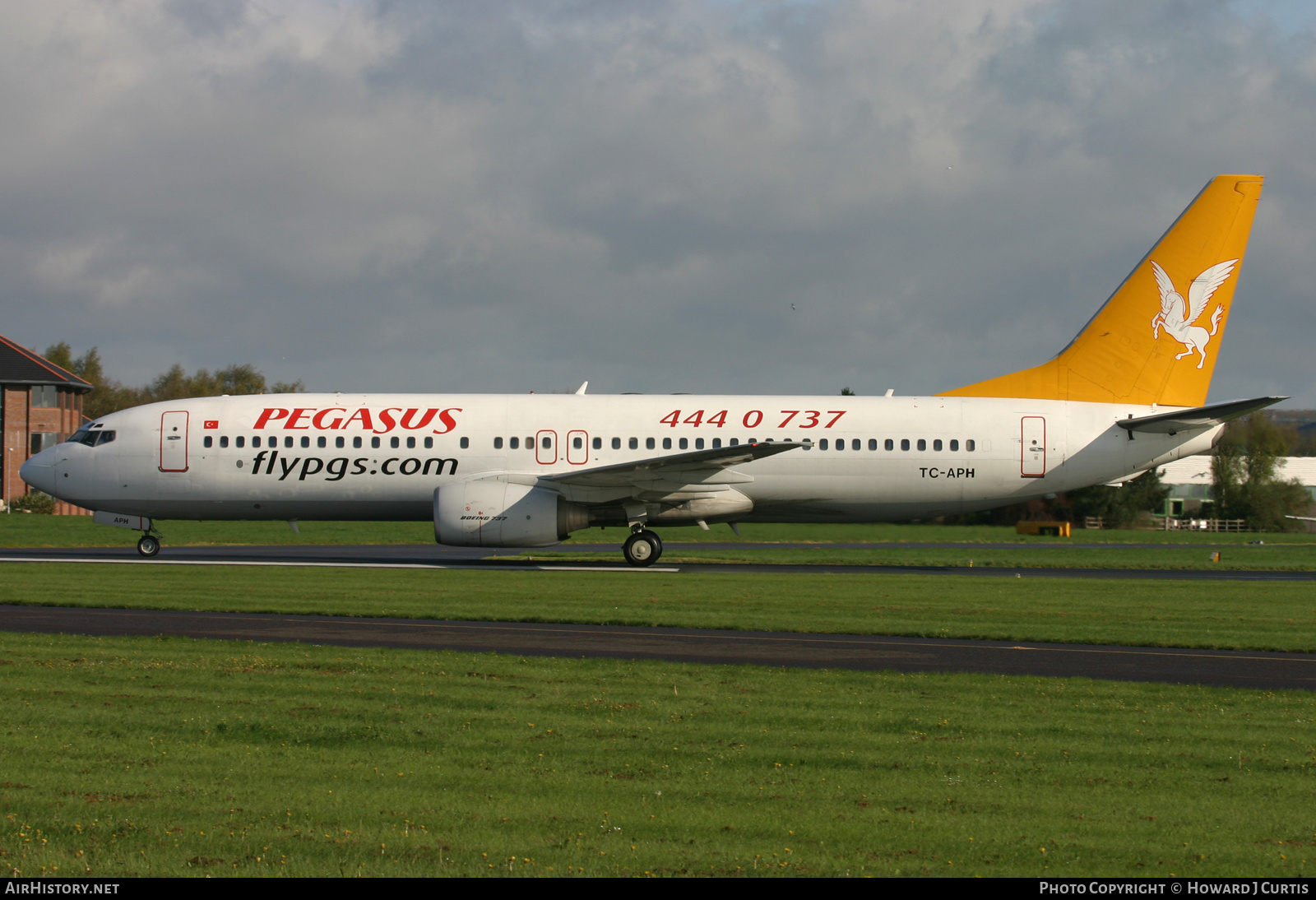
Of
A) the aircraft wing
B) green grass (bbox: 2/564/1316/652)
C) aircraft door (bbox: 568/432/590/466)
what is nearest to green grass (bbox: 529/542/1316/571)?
the aircraft wing

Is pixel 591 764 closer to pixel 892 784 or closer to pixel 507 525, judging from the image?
pixel 892 784

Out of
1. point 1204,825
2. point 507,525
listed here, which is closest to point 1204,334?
point 507,525

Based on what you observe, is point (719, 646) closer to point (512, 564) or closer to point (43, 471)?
point (512, 564)

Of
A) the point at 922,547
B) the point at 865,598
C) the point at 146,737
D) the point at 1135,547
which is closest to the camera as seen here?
the point at 146,737

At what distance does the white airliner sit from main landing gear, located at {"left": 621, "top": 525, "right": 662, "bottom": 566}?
4 cm

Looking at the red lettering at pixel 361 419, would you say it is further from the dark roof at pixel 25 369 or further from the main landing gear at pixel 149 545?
the dark roof at pixel 25 369

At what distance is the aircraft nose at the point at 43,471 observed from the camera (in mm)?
29497

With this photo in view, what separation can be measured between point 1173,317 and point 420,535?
28.4 m

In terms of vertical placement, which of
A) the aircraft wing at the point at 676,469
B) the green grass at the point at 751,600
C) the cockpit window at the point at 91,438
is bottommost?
the green grass at the point at 751,600

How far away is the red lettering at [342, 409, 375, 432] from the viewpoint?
28750 millimetres

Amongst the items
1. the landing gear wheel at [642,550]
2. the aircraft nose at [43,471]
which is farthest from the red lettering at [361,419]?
the aircraft nose at [43,471]

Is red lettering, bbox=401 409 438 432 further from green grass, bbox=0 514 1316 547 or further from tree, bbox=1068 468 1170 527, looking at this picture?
tree, bbox=1068 468 1170 527

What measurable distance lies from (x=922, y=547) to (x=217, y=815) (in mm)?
32908

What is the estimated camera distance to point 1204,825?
673 centimetres
